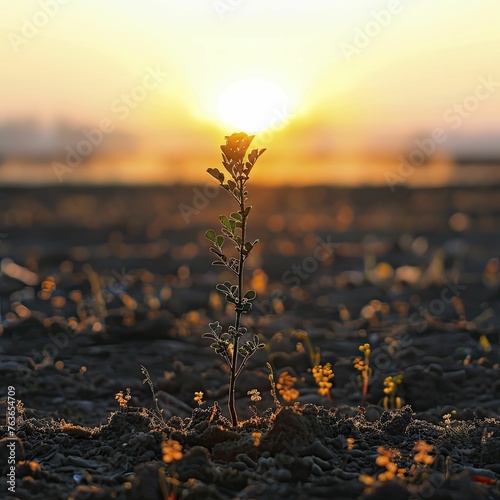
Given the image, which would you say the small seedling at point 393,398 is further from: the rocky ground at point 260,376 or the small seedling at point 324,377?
the small seedling at point 324,377

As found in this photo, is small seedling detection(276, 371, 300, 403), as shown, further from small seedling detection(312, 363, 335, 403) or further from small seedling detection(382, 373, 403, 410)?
small seedling detection(382, 373, 403, 410)

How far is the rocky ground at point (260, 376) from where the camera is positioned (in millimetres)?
3297

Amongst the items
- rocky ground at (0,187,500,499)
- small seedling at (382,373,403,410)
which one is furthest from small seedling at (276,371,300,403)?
small seedling at (382,373,403,410)

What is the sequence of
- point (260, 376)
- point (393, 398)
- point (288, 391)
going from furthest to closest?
point (260, 376), point (393, 398), point (288, 391)

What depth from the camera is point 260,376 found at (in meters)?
5.29

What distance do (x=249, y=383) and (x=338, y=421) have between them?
1386 mm

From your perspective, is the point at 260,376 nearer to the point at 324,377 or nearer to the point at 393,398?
the point at 393,398

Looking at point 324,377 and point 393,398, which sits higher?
point 324,377

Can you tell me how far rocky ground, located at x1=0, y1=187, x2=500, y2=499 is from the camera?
10.8 feet

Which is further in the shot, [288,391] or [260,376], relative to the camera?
[260,376]

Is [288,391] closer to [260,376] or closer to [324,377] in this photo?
[324,377]

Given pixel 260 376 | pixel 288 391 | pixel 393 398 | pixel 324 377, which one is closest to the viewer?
pixel 288 391

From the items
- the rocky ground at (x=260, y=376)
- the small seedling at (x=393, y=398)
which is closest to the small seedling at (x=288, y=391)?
the rocky ground at (x=260, y=376)

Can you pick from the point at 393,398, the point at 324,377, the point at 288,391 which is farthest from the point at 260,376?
the point at 288,391
